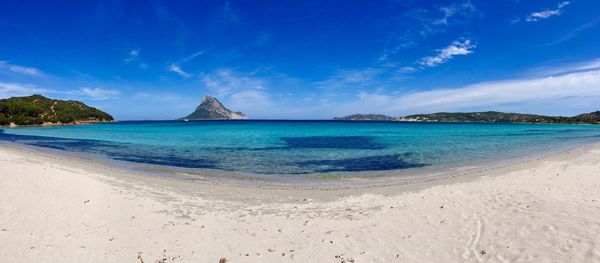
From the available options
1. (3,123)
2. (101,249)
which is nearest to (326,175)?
(101,249)

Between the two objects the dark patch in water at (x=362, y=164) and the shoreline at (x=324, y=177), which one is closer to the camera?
the shoreline at (x=324, y=177)

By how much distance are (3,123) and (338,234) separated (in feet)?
460

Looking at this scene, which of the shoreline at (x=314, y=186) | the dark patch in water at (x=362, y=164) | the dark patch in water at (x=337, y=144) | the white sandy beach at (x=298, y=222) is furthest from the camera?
the dark patch in water at (x=337, y=144)

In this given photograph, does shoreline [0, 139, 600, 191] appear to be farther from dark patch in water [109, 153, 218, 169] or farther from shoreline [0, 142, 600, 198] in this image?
dark patch in water [109, 153, 218, 169]

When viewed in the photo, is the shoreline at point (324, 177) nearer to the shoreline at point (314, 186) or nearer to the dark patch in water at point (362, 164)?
the shoreline at point (314, 186)

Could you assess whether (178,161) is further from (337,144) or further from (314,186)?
(337,144)

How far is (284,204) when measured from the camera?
42.9 feet

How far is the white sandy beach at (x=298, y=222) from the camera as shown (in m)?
7.93

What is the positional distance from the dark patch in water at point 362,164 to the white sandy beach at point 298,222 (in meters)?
7.50

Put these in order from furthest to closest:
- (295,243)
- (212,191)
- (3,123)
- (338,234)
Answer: (3,123) < (212,191) < (338,234) < (295,243)

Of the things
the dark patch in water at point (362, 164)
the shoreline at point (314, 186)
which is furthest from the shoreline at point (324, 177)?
the dark patch in water at point (362, 164)

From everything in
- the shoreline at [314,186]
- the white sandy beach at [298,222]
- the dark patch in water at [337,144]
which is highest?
the white sandy beach at [298,222]

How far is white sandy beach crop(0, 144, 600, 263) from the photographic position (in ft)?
26.0

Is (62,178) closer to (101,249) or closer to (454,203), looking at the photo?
(101,249)
